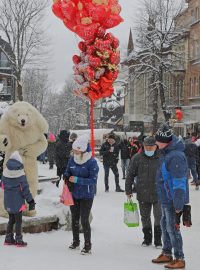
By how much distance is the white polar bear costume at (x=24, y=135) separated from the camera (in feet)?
26.3

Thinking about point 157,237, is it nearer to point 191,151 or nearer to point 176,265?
point 176,265

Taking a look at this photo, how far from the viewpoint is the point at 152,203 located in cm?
768

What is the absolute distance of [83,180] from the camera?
694 centimetres

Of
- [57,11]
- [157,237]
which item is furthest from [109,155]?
[157,237]

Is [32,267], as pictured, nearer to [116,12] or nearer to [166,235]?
[166,235]

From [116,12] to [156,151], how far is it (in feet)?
9.10

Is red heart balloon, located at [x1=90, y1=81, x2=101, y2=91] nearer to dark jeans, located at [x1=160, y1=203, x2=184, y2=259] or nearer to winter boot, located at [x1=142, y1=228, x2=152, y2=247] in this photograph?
winter boot, located at [x1=142, y1=228, x2=152, y2=247]

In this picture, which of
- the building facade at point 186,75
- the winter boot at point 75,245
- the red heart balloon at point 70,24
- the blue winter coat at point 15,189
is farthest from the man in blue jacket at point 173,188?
the building facade at point 186,75

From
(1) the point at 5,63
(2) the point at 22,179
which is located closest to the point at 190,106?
(1) the point at 5,63

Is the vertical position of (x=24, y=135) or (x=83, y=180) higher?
(x=24, y=135)

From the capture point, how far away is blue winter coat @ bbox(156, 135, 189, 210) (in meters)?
6.09

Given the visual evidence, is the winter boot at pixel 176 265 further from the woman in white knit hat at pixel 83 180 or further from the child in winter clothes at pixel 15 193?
the child in winter clothes at pixel 15 193

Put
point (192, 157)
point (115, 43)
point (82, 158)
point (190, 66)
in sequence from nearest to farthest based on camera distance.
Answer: point (82, 158)
point (115, 43)
point (192, 157)
point (190, 66)

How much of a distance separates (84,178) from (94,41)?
3058 mm
